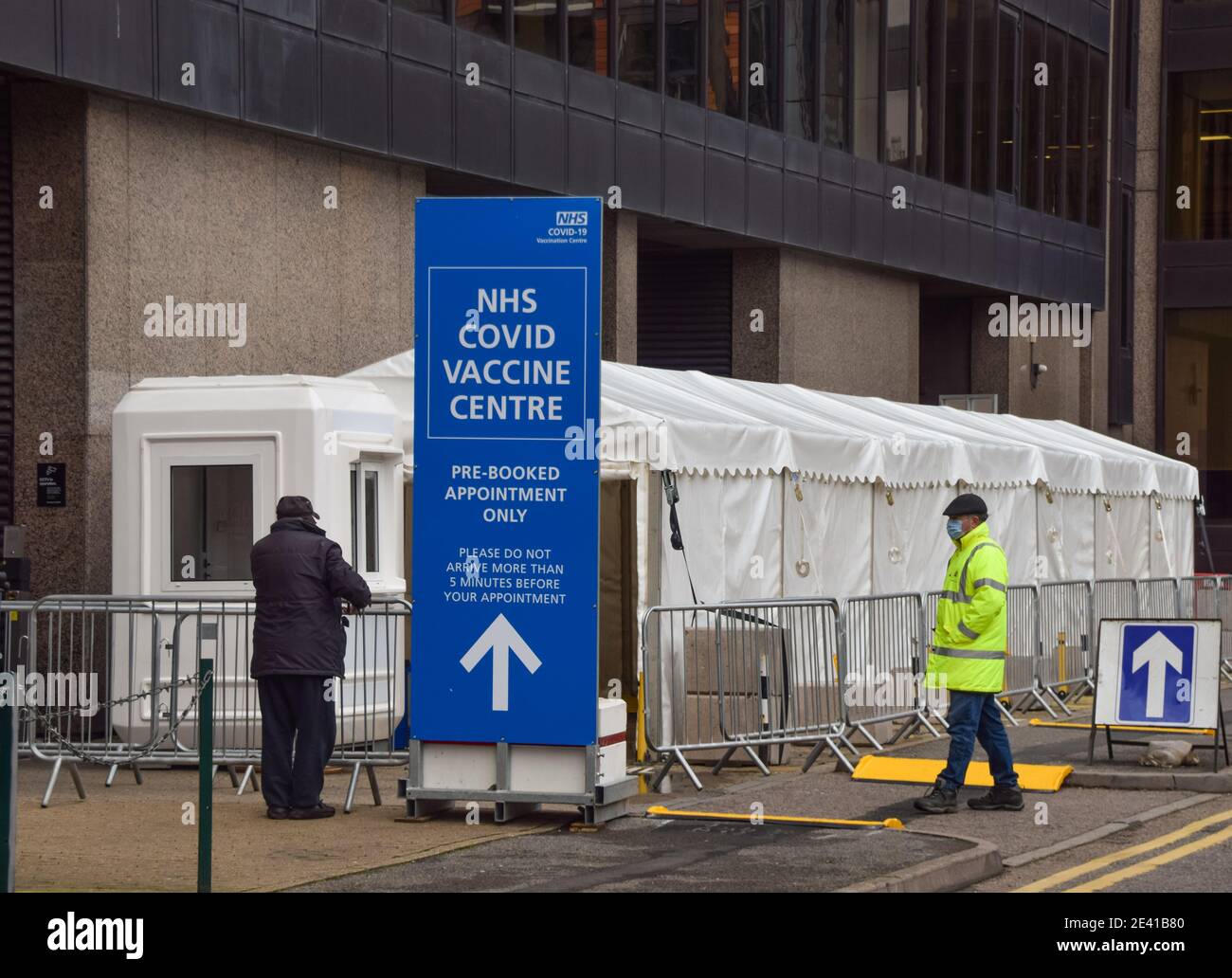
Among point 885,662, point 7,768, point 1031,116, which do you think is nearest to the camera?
point 7,768

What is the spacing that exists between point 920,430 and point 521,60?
606cm

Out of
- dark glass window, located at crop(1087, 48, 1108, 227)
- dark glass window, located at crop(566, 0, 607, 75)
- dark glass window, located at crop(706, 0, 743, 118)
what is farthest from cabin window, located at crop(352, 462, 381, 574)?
dark glass window, located at crop(1087, 48, 1108, 227)

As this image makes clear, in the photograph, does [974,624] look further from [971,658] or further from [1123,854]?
[1123,854]

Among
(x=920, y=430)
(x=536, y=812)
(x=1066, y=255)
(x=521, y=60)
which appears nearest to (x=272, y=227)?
(x=521, y=60)

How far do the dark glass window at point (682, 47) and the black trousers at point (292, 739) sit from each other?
15.0 m

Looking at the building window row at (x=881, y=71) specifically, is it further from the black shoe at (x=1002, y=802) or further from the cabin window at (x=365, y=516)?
the black shoe at (x=1002, y=802)

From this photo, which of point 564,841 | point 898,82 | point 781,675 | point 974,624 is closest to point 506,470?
point 564,841

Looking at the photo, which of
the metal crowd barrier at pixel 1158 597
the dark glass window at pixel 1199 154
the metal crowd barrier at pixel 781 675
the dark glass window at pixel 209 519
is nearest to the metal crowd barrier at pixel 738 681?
the metal crowd barrier at pixel 781 675

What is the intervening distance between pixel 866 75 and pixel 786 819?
21.3 meters

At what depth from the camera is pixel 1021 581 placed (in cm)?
2355

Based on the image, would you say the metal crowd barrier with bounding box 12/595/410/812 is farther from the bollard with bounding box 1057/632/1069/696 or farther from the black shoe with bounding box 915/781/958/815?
the bollard with bounding box 1057/632/1069/696

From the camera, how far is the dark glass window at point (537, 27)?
75.4ft

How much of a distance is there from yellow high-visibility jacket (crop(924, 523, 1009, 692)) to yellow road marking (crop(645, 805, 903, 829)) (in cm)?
119

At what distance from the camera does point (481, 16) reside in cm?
2236
